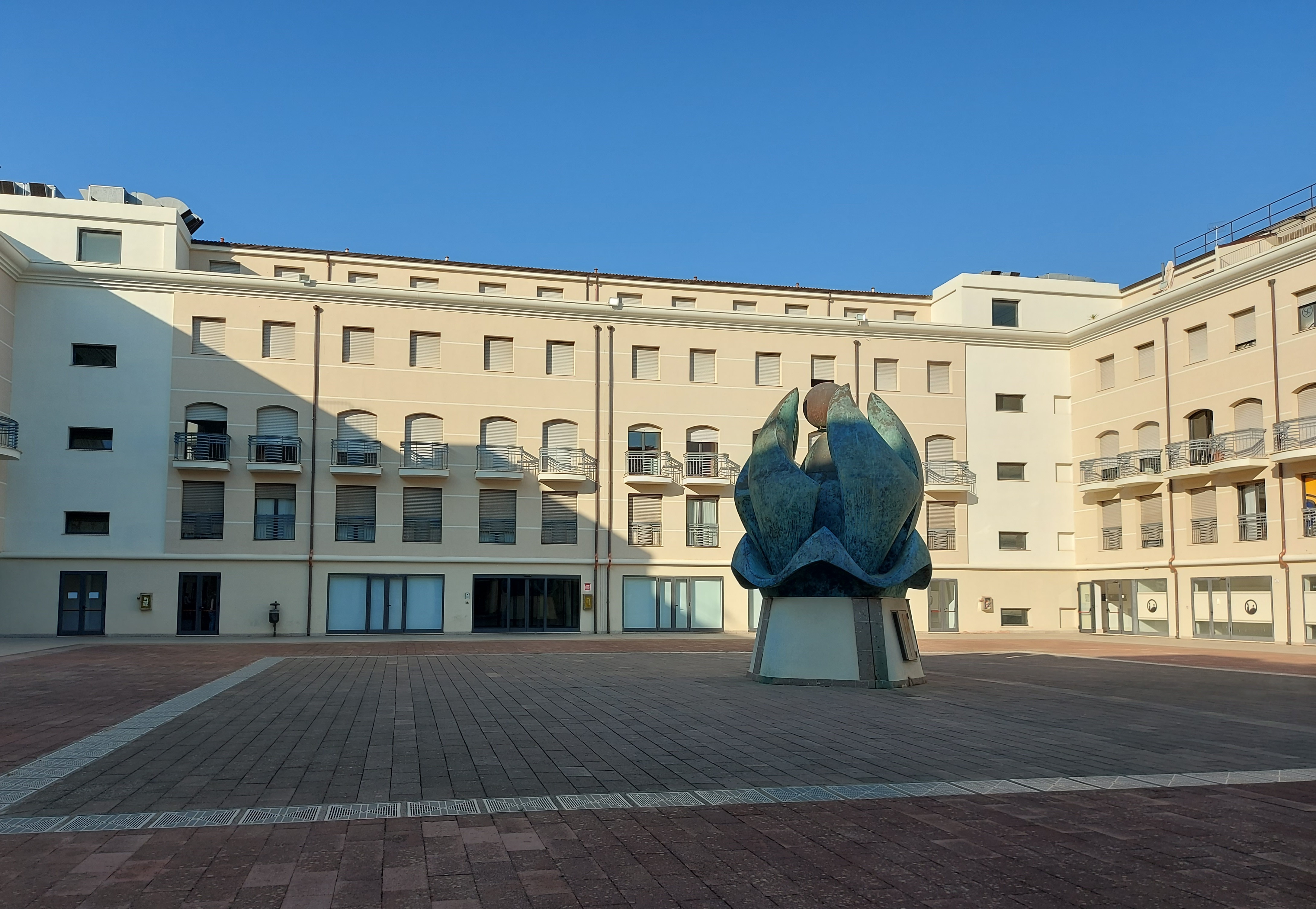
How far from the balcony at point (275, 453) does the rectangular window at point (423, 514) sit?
3.61 m

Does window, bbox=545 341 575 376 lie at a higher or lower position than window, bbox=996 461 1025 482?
higher

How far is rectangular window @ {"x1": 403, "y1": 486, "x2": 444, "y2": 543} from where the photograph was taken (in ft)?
116

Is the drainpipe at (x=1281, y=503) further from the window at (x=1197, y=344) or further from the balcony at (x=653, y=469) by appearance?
the balcony at (x=653, y=469)

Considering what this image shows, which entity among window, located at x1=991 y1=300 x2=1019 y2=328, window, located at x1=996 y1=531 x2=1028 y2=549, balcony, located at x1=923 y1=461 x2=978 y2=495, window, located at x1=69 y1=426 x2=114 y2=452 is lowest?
window, located at x1=996 y1=531 x2=1028 y2=549

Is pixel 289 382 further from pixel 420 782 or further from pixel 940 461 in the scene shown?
pixel 420 782

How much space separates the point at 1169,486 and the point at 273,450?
29429mm

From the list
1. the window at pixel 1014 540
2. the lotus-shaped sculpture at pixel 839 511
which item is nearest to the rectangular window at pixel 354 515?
the lotus-shaped sculpture at pixel 839 511

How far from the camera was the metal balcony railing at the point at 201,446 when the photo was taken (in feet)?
110

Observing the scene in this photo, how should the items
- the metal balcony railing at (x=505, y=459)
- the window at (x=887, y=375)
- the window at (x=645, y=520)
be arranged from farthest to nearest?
the window at (x=887, y=375) → the window at (x=645, y=520) → the metal balcony railing at (x=505, y=459)

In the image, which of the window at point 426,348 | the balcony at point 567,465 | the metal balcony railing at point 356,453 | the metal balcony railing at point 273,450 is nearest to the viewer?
the metal balcony railing at point 273,450

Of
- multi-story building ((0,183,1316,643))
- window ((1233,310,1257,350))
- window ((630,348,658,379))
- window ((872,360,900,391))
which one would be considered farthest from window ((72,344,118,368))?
window ((1233,310,1257,350))

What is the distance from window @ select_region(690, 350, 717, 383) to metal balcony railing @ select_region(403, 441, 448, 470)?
31.1ft

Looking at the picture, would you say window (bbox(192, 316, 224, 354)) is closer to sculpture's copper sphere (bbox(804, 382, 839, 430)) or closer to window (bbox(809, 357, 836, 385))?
window (bbox(809, 357, 836, 385))

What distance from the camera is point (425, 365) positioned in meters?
36.2
